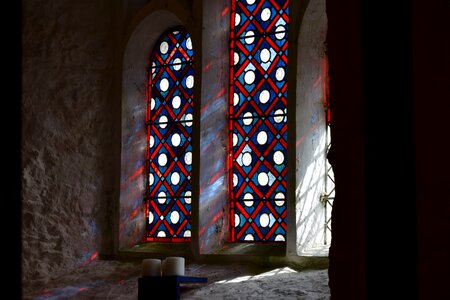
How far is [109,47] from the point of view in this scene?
228 inches

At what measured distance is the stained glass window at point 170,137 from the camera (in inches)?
221

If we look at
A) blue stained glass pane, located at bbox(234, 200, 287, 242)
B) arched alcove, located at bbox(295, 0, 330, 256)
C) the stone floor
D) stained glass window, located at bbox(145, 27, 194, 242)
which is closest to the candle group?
the stone floor

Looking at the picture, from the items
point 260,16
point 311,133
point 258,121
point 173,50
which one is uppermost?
point 260,16

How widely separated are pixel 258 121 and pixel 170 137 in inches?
34.4

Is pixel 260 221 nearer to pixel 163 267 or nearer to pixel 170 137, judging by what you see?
pixel 170 137

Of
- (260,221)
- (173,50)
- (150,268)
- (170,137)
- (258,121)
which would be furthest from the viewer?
(173,50)

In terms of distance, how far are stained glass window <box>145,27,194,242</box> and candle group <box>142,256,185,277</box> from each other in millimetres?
1724

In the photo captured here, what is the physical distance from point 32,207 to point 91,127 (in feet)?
2.79

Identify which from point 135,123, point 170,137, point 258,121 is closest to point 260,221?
point 258,121

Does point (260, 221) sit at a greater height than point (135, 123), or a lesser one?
lesser

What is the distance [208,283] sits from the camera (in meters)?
4.57

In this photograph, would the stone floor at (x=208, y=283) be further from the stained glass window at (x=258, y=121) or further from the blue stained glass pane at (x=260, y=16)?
the blue stained glass pane at (x=260, y=16)

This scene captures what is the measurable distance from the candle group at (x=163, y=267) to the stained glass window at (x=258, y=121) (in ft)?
4.75

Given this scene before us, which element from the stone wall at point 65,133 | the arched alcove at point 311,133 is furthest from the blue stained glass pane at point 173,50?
the arched alcove at point 311,133
